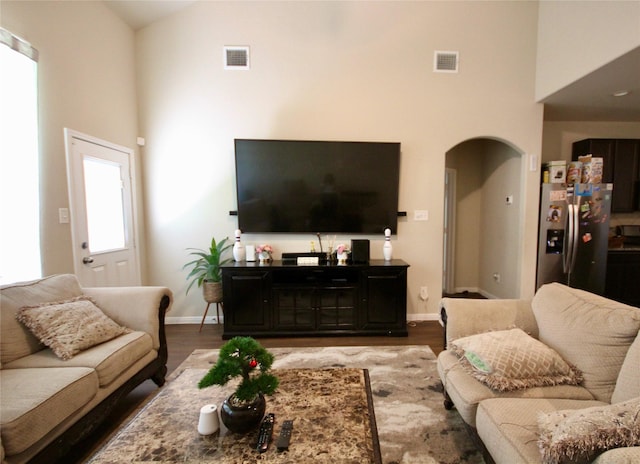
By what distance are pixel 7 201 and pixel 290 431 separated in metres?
2.51

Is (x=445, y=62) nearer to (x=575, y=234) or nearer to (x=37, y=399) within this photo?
(x=575, y=234)

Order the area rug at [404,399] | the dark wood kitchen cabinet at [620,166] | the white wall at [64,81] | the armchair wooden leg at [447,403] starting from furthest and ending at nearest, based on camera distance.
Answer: the dark wood kitchen cabinet at [620,166] → the white wall at [64,81] → the armchair wooden leg at [447,403] → the area rug at [404,399]

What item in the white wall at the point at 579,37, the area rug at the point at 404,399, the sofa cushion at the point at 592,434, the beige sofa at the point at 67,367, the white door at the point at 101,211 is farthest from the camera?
the white door at the point at 101,211

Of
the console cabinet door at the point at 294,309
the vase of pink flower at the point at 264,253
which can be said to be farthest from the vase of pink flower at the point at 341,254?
the vase of pink flower at the point at 264,253

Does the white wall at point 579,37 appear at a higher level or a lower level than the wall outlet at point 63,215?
higher

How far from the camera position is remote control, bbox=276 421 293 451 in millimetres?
1063

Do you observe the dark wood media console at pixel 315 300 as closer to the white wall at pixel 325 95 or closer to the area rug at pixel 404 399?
the area rug at pixel 404 399

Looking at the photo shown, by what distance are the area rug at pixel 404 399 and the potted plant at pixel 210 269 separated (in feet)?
2.23

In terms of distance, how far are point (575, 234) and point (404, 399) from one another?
3.11 meters

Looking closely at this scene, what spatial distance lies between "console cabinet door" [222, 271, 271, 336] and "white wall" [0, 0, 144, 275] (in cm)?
144

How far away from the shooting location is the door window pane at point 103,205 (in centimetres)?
274

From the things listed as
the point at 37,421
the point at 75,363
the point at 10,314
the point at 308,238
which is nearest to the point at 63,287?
the point at 10,314

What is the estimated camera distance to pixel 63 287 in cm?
202

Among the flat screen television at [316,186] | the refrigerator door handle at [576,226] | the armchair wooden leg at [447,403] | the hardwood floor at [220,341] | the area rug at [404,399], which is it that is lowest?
the hardwood floor at [220,341]
